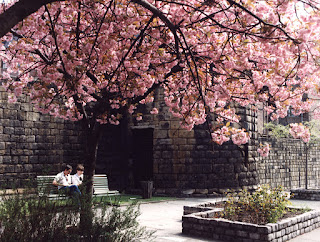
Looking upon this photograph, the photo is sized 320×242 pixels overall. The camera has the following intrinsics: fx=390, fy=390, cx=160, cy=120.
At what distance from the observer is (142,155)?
55.4 feet

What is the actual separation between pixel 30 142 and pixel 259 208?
927cm

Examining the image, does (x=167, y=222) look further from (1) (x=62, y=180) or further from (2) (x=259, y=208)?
(1) (x=62, y=180)

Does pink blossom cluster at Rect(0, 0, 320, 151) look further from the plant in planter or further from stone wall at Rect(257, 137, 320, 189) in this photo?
stone wall at Rect(257, 137, 320, 189)

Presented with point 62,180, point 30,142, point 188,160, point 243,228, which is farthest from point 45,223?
point 188,160

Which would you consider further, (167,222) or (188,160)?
(188,160)

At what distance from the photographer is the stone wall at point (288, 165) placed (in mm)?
19547

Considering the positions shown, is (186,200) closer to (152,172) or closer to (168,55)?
(152,172)

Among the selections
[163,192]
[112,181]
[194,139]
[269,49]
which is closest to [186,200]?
[163,192]

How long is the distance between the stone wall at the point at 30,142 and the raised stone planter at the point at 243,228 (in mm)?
6461

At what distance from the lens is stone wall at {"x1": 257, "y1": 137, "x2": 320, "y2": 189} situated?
1955 cm

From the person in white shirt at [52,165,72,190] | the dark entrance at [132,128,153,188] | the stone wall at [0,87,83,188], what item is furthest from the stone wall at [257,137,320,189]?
the person in white shirt at [52,165,72,190]

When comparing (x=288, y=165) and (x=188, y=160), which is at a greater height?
(x=188, y=160)

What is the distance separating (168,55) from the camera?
832 centimetres

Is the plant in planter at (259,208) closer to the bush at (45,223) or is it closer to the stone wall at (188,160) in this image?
the bush at (45,223)
